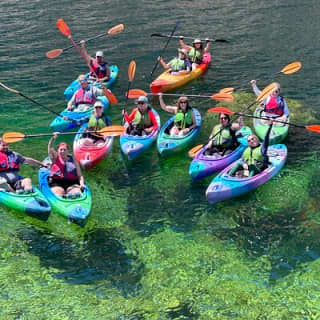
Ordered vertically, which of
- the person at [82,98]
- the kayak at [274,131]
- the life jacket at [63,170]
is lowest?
the kayak at [274,131]

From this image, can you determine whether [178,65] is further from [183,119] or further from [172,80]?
[183,119]

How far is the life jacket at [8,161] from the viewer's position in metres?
9.74

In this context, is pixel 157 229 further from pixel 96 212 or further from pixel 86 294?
pixel 86 294

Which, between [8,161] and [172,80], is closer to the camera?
[8,161]

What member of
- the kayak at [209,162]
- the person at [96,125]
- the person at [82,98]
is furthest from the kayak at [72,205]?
the person at [82,98]

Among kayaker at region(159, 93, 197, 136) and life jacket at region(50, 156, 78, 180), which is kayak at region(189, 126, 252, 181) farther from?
life jacket at region(50, 156, 78, 180)

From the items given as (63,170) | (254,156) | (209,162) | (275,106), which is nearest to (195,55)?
(275,106)

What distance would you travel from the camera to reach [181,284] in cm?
804

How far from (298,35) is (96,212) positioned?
12934 millimetres

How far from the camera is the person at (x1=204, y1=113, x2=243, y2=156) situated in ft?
36.1

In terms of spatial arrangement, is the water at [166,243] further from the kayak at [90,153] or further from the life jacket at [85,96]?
the life jacket at [85,96]

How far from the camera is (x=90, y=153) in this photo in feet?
36.5

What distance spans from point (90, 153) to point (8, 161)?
2.00 m

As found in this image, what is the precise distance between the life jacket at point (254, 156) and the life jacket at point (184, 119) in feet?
7.35
